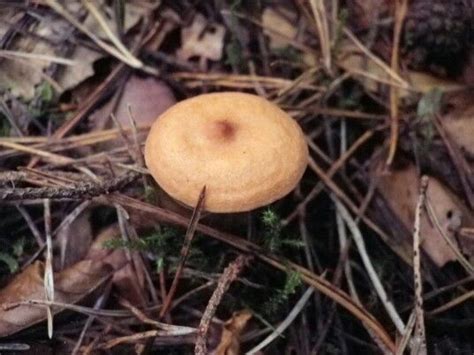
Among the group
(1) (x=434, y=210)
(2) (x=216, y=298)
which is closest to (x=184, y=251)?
(2) (x=216, y=298)

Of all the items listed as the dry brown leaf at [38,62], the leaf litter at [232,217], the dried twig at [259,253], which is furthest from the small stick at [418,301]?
the dry brown leaf at [38,62]

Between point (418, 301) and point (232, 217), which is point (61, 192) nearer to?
point (232, 217)

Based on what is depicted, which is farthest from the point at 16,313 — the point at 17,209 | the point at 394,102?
the point at 394,102

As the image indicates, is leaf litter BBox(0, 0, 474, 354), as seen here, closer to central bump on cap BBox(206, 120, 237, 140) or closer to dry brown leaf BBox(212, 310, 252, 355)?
dry brown leaf BBox(212, 310, 252, 355)

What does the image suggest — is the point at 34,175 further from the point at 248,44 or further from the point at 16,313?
the point at 248,44

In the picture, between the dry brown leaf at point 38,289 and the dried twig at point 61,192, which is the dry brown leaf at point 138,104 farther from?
the dry brown leaf at point 38,289
